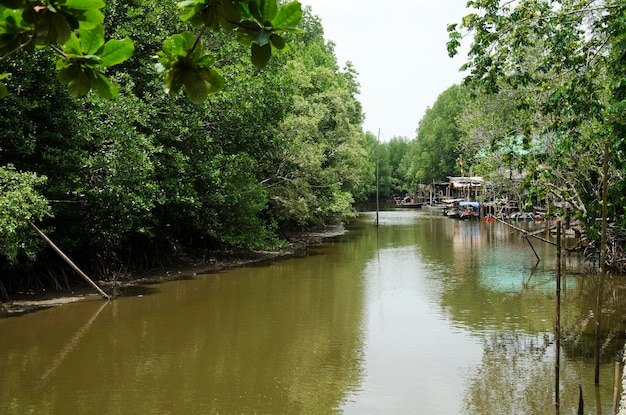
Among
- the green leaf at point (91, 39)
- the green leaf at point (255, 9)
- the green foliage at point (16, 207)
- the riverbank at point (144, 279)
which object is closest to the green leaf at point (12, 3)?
the green leaf at point (91, 39)

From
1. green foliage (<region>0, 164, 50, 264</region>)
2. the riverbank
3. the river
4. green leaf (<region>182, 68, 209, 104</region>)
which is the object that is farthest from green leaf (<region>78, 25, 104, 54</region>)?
the riverbank

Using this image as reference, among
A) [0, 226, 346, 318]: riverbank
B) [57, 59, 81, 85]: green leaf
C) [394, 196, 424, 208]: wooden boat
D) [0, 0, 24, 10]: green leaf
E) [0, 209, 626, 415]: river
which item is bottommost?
[0, 209, 626, 415]: river

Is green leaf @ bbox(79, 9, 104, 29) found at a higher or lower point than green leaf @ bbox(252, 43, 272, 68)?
higher

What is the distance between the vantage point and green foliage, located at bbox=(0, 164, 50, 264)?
9758 millimetres

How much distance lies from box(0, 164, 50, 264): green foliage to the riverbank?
4.98 feet

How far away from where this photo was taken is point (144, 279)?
15070 millimetres

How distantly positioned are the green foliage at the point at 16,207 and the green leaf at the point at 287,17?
9500mm

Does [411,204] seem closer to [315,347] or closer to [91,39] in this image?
[315,347]

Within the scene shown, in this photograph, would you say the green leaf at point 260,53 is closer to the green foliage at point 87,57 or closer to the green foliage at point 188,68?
the green foliage at point 188,68

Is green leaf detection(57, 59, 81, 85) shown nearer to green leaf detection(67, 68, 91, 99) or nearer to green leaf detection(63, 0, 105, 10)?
green leaf detection(67, 68, 91, 99)

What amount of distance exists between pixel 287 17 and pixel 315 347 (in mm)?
8590

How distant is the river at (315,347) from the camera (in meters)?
7.40

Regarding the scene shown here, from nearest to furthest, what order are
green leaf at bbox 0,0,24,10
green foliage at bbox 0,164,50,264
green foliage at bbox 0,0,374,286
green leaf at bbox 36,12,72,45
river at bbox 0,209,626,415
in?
green leaf at bbox 0,0,24,10
green leaf at bbox 36,12,72,45
river at bbox 0,209,626,415
green foliage at bbox 0,164,50,264
green foliage at bbox 0,0,374,286

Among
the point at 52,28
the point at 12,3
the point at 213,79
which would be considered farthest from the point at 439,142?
the point at 12,3
